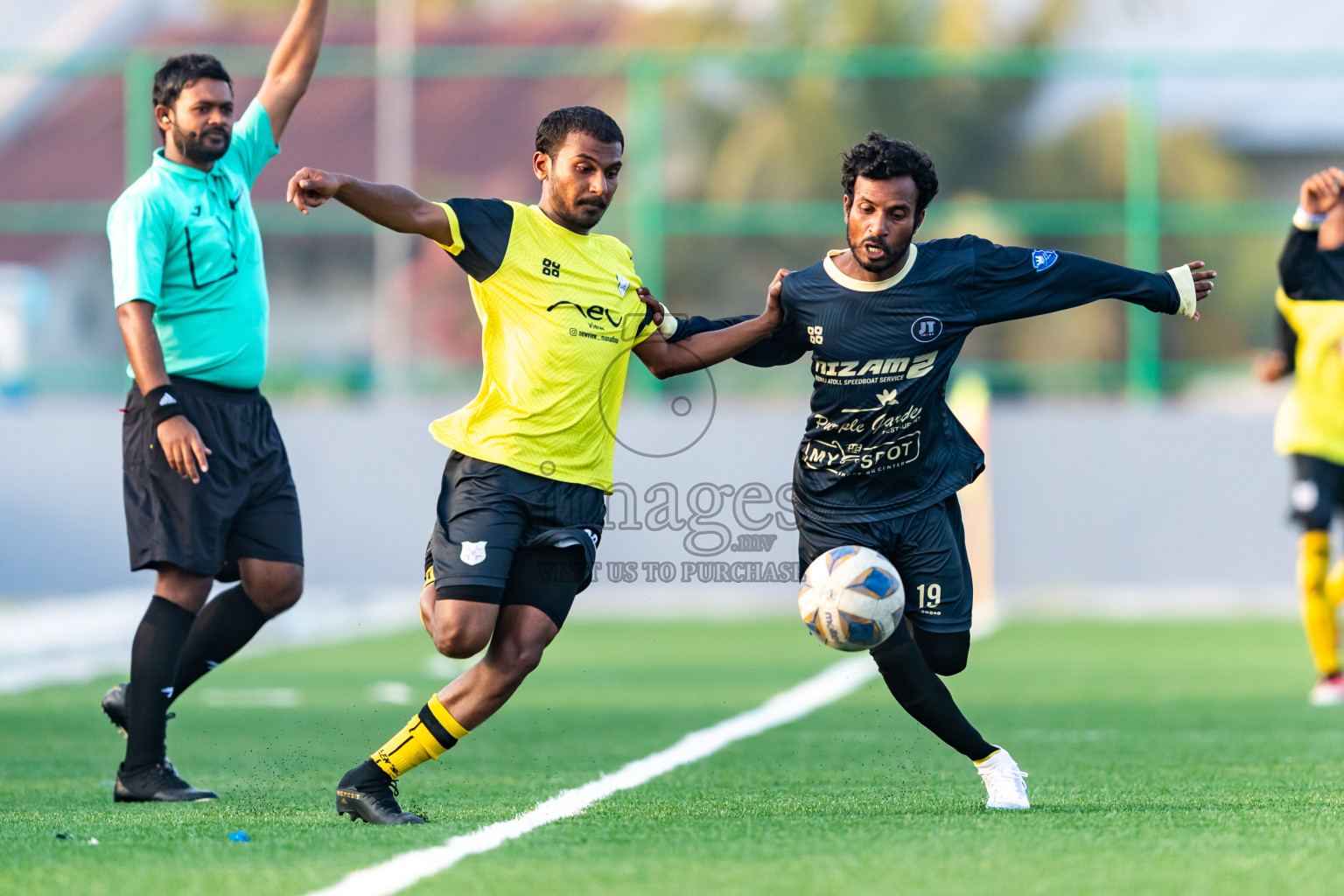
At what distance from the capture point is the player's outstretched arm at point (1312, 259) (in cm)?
810

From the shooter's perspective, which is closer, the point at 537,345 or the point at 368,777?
the point at 368,777

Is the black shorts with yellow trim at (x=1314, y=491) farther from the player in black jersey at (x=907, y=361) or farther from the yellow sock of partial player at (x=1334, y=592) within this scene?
the player in black jersey at (x=907, y=361)

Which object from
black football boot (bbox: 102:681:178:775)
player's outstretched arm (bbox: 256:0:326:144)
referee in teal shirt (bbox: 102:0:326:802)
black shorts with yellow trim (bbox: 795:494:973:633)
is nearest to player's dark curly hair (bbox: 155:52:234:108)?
referee in teal shirt (bbox: 102:0:326:802)

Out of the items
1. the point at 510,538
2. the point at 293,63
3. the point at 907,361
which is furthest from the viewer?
the point at 293,63

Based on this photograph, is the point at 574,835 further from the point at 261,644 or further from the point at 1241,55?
the point at 1241,55

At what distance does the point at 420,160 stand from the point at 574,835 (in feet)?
79.3

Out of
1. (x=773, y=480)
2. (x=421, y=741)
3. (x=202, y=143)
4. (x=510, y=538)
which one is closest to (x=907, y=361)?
(x=510, y=538)

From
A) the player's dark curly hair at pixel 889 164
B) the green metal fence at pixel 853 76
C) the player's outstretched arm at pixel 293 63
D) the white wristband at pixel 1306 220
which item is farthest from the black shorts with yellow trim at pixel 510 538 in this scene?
the green metal fence at pixel 853 76

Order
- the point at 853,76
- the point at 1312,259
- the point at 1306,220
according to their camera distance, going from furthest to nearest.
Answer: the point at 853,76 → the point at 1312,259 → the point at 1306,220

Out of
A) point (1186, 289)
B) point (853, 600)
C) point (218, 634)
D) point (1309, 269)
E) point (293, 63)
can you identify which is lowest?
point (218, 634)

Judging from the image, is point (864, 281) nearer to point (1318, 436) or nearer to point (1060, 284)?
point (1060, 284)

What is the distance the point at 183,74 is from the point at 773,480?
10840mm

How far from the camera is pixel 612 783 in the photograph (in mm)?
6234

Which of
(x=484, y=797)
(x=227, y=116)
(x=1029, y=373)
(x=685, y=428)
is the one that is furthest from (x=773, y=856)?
(x=1029, y=373)
